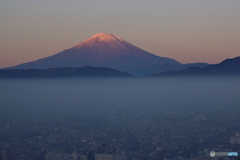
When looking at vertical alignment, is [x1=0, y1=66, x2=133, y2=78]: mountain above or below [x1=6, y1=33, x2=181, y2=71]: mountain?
below

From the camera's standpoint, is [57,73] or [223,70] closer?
[223,70]

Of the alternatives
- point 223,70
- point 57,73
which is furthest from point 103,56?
point 223,70

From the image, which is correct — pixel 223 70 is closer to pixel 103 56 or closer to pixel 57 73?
pixel 57 73

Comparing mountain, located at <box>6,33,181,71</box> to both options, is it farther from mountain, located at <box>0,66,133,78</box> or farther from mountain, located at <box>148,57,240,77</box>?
mountain, located at <box>148,57,240,77</box>

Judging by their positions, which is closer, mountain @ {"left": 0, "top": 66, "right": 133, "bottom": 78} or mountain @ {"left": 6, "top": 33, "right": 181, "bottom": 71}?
mountain @ {"left": 0, "top": 66, "right": 133, "bottom": 78}

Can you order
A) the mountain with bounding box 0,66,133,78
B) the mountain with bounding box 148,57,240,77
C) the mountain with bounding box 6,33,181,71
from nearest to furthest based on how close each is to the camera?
the mountain with bounding box 148,57,240,77 → the mountain with bounding box 0,66,133,78 → the mountain with bounding box 6,33,181,71

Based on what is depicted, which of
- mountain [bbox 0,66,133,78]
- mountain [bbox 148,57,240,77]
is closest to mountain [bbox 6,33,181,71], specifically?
mountain [bbox 0,66,133,78]

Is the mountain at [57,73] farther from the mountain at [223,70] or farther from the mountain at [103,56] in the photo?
the mountain at [103,56]

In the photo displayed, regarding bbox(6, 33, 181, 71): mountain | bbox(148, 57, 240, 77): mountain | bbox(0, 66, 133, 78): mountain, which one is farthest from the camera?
bbox(6, 33, 181, 71): mountain

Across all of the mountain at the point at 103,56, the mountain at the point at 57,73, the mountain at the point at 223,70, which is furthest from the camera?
the mountain at the point at 103,56

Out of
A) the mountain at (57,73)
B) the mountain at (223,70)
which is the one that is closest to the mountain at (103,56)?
the mountain at (57,73)
